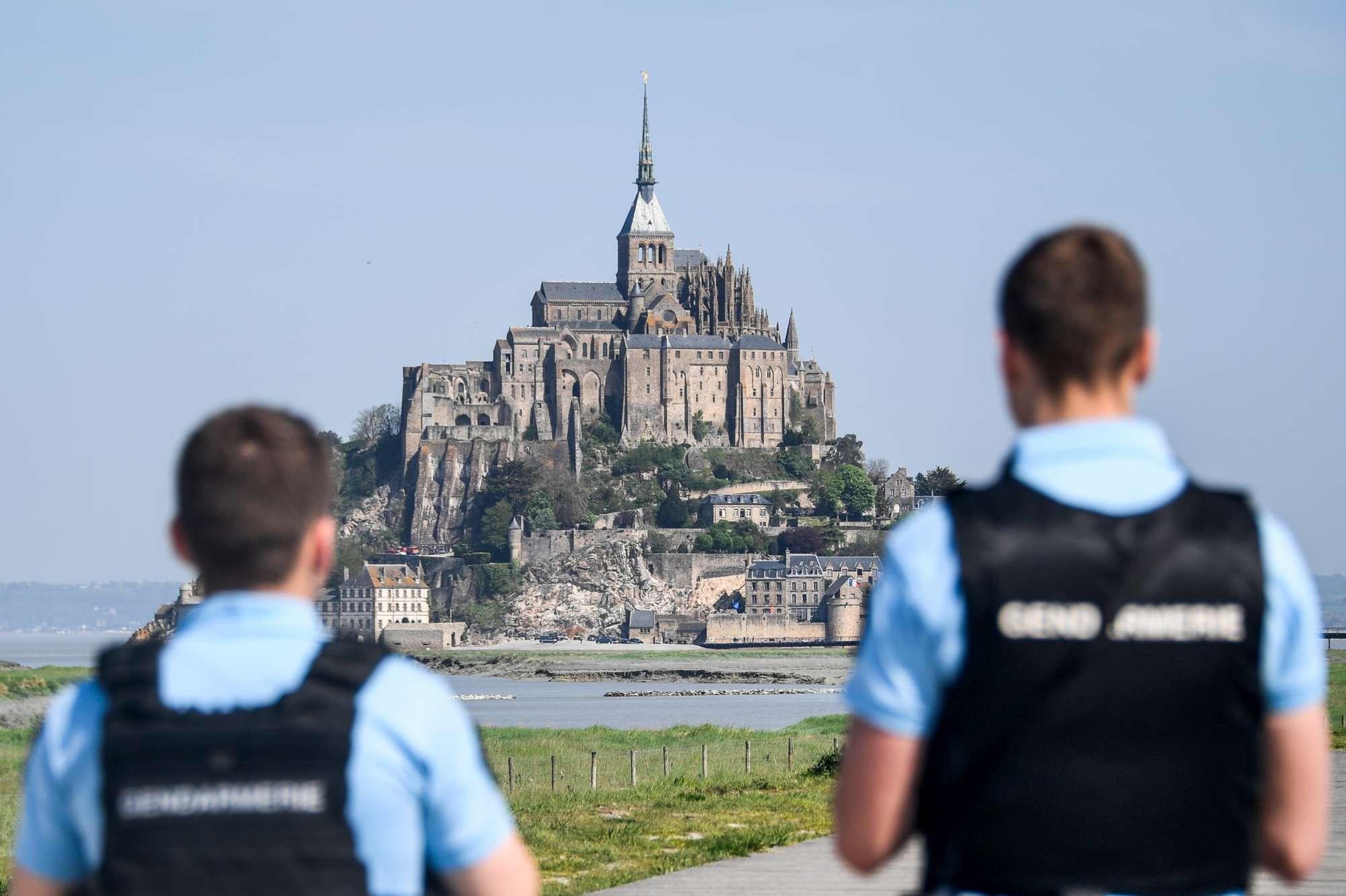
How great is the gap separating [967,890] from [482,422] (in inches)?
4781

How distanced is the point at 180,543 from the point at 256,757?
40cm

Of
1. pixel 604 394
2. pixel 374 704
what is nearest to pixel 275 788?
pixel 374 704

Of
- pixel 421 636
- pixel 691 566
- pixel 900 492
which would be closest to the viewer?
pixel 421 636

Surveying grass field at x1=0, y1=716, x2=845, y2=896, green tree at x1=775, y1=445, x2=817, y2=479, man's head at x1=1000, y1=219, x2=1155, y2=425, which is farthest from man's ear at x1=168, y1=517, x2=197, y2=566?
green tree at x1=775, y1=445, x2=817, y2=479

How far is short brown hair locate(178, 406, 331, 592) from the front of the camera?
2934 millimetres

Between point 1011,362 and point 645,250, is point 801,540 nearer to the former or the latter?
point 645,250

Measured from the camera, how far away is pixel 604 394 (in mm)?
120875

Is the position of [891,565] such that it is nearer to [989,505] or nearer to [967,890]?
[989,505]

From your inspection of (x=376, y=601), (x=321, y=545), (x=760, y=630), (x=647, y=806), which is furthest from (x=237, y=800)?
(x=376, y=601)

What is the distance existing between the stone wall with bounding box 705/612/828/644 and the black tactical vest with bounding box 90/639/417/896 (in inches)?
4339

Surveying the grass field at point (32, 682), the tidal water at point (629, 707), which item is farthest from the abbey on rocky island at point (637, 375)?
the grass field at point (32, 682)

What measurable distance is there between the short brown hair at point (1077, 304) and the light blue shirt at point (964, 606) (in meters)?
0.09

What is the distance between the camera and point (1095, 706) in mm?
A: 2893

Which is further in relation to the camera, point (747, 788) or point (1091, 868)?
point (747, 788)
